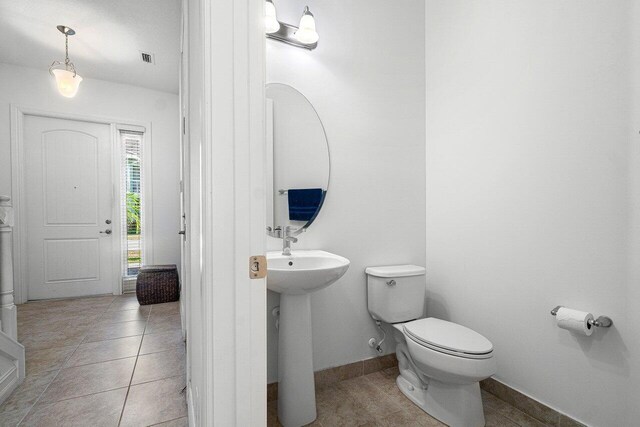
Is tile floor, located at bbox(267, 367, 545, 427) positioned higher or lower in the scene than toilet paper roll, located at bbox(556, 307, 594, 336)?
lower

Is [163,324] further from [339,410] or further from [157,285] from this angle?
[339,410]

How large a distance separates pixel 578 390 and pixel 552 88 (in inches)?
55.5

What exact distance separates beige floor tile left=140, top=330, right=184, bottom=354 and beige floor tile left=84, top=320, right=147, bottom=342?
185mm

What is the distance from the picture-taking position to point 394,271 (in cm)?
183

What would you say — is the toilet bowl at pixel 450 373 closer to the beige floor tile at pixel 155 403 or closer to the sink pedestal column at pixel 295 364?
the sink pedestal column at pixel 295 364

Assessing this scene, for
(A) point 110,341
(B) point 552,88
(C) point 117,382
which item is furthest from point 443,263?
(A) point 110,341

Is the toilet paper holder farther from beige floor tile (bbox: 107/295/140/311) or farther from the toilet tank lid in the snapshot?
beige floor tile (bbox: 107/295/140/311)

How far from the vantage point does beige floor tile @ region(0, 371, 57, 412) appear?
1.60 meters

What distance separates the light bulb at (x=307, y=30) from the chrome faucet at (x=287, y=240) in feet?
3.48

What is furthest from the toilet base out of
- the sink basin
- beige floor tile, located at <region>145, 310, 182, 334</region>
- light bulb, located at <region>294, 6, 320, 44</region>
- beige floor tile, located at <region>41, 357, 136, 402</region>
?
beige floor tile, located at <region>145, 310, 182, 334</region>

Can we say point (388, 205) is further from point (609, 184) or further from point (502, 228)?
point (609, 184)

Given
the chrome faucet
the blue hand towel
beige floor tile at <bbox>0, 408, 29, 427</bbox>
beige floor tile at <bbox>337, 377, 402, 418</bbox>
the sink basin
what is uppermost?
the blue hand towel

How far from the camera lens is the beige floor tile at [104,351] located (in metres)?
2.08

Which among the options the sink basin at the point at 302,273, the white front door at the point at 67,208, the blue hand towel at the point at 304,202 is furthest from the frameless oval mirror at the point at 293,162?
the white front door at the point at 67,208
